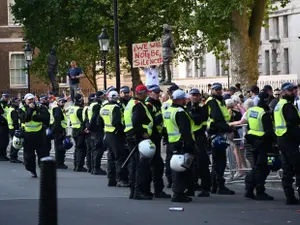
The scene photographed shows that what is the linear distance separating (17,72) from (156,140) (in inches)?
1882

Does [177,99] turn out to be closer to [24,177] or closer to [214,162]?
[214,162]

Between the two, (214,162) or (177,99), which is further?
(214,162)

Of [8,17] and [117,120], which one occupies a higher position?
[8,17]

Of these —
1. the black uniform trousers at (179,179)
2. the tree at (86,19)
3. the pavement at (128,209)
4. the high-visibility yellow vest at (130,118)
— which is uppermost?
the tree at (86,19)

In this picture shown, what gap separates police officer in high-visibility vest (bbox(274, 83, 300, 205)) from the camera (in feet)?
52.3

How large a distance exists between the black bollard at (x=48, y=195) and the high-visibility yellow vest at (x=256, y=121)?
→ 9074 millimetres

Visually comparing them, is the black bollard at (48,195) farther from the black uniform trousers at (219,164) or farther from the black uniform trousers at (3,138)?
the black uniform trousers at (3,138)

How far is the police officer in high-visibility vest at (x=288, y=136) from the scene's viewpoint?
52.3ft

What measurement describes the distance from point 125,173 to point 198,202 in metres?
3.35

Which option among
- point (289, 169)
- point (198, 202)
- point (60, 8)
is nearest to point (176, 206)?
point (198, 202)

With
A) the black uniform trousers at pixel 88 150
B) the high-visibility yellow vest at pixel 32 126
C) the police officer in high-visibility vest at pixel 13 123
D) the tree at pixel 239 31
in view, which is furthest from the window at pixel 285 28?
the high-visibility yellow vest at pixel 32 126

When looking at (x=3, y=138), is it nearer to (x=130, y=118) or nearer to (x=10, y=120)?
(x=10, y=120)

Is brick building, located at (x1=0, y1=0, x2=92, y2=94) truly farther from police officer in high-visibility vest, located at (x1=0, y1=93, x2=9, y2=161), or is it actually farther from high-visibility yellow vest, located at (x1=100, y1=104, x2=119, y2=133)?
high-visibility yellow vest, located at (x1=100, y1=104, x2=119, y2=133)

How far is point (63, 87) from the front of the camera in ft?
208
